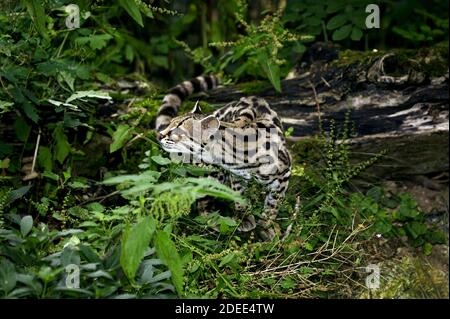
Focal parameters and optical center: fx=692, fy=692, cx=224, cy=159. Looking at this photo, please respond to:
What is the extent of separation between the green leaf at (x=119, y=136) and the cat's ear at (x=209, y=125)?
2.14ft

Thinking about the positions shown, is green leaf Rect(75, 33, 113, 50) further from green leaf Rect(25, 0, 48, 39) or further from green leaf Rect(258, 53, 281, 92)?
green leaf Rect(25, 0, 48, 39)

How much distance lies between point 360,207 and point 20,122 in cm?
232

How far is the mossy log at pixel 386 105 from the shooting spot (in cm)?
498

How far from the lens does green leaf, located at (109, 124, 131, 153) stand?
14.8 feet

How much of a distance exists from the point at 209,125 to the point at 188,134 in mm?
Answer: 164

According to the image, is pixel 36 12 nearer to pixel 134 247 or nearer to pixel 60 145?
pixel 134 247

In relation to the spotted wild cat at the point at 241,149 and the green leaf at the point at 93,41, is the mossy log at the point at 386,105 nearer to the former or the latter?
the spotted wild cat at the point at 241,149

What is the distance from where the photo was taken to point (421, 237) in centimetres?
499

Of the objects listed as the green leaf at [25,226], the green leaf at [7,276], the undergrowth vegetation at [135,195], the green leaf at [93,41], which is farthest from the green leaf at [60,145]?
the green leaf at [7,276]

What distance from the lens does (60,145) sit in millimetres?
4660

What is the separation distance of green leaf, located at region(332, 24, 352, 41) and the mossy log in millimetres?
194

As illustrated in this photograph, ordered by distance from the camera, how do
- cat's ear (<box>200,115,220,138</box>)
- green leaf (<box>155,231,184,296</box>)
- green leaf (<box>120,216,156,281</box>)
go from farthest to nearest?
cat's ear (<box>200,115,220,138</box>) < green leaf (<box>155,231,184,296</box>) < green leaf (<box>120,216,156,281</box>)

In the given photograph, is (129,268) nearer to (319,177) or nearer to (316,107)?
(319,177)

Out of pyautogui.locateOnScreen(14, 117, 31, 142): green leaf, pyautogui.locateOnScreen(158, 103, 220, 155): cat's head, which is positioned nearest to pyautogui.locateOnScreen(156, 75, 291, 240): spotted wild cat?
A: pyautogui.locateOnScreen(158, 103, 220, 155): cat's head
